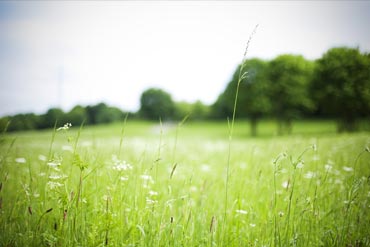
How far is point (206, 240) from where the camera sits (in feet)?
7.26

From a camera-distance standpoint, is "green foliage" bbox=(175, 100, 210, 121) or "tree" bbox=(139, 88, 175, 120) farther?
"tree" bbox=(139, 88, 175, 120)

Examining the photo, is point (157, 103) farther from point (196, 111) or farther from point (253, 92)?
point (253, 92)

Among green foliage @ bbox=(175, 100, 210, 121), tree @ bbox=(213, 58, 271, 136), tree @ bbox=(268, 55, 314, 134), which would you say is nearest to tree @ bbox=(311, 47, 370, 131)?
tree @ bbox=(268, 55, 314, 134)

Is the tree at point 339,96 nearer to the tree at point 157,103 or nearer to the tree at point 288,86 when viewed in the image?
the tree at point 288,86

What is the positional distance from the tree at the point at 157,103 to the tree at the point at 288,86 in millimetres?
62408

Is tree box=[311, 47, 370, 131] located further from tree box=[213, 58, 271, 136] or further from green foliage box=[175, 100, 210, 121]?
green foliage box=[175, 100, 210, 121]

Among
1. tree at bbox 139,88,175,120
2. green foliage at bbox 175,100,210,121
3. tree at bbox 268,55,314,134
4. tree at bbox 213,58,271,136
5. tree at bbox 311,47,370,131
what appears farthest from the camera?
tree at bbox 139,88,175,120

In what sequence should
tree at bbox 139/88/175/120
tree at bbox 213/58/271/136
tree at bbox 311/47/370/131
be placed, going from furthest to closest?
tree at bbox 139/88/175/120
tree at bbox 213/58/271/136
tree at bbox 311/47/370/131

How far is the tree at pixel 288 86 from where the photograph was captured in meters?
38.8

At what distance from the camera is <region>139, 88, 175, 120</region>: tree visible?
3935 inches

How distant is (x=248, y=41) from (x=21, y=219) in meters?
2.95

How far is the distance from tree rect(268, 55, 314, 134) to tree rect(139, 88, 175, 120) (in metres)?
62.4

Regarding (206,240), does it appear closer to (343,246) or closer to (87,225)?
(87,225)

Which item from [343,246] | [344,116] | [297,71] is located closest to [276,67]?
[297,71]
